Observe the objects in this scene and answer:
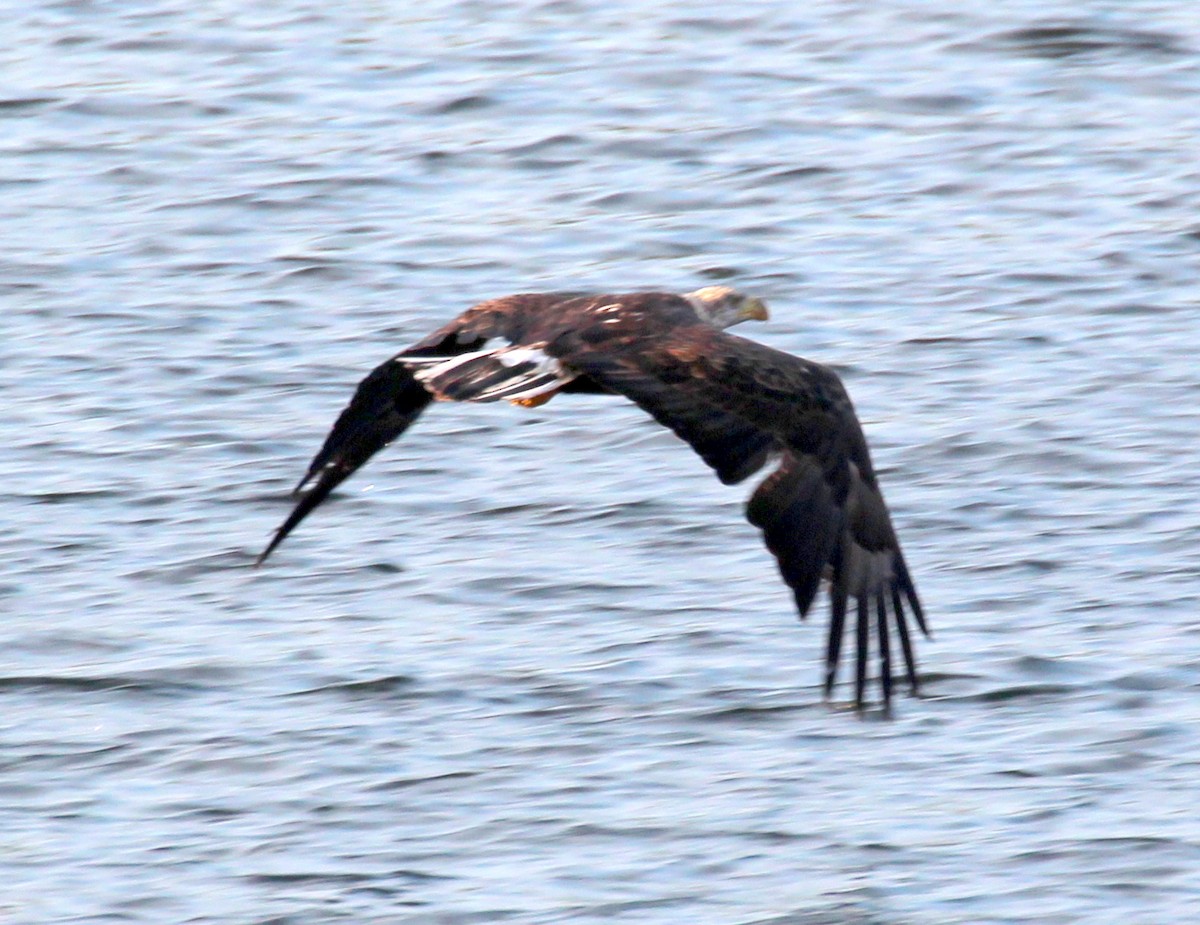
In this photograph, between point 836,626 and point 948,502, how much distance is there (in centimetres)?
241

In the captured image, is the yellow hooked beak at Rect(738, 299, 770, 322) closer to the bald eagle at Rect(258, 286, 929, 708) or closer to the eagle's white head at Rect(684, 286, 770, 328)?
the eagle's white head at Rect(684, 286, 770, 328)

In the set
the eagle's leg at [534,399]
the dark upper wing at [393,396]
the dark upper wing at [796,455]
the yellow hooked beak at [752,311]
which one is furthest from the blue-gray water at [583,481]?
the eagle's leg at [534,399]

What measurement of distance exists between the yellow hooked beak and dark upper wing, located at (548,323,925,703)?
125 cm

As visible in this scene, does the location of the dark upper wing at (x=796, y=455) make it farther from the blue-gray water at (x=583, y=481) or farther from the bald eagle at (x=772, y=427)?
the blue-gray water at (x=583, y=481)

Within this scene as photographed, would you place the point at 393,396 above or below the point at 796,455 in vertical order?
below

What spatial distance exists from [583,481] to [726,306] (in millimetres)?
1399

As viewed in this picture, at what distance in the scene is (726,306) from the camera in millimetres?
7551

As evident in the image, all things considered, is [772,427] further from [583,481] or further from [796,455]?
[583,481]

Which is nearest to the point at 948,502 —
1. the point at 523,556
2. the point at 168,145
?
the point at 523,556

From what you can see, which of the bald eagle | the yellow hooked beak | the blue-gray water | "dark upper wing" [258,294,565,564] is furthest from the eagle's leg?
the yellow hooked beak

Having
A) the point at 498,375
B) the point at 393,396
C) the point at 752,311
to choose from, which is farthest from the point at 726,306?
the point at 498,375

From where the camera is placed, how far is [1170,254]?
35.9ft

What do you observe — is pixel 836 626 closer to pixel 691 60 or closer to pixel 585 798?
pixel 585 798

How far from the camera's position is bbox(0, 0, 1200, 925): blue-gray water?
6535mm
